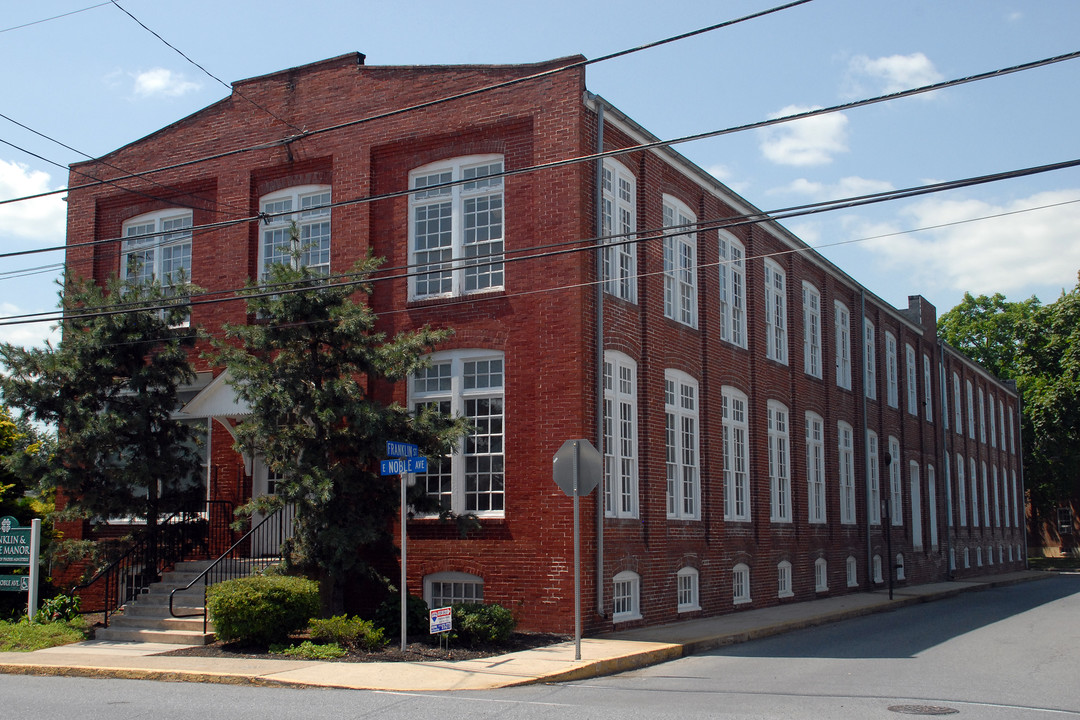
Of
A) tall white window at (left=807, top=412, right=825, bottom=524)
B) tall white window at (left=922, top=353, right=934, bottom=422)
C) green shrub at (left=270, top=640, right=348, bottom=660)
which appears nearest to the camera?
green shrub at (left=270, top=640, right=348, bottom=660)

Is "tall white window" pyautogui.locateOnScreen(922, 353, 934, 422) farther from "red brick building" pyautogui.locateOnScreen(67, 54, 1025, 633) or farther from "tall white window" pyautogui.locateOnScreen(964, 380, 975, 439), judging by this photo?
"red brick building" pyautogui.locateOnScreen(67, 54, 1025, 633)

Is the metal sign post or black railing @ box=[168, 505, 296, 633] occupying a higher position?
the metal sign post

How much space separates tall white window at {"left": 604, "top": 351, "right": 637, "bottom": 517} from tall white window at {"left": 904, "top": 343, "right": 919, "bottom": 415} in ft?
70.4

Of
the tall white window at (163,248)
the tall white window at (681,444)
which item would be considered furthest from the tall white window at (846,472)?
the tall white window at (163,248)

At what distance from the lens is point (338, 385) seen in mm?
15562

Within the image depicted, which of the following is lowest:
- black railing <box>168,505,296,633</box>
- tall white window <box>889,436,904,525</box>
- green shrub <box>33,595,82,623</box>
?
green shrub <box>33,595,82,623</box>

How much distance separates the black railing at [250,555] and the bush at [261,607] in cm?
184

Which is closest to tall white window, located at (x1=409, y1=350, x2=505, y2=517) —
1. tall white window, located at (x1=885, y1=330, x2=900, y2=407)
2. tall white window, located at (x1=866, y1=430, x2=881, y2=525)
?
tall white window, located at (x1=866, y1=430, x2=881, y2=525)

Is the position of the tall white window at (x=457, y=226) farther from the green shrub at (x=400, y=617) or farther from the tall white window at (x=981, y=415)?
the tall white window at (x=981, y=415)

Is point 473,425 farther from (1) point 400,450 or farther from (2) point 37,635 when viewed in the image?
(2) point 37,635

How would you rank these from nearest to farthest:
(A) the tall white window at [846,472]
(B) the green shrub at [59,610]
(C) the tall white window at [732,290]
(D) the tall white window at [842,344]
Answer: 1. (B) the green shrub at [59,610]
2. (C) the tall white window at [732,290]
3. (A) the tall white window at [846,472]
4. (D) the tall white window at [842,344]

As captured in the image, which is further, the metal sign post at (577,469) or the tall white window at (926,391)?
the tall white window at (926,391)

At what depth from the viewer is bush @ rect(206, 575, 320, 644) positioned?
14.6 m

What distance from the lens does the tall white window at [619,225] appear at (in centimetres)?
1853
